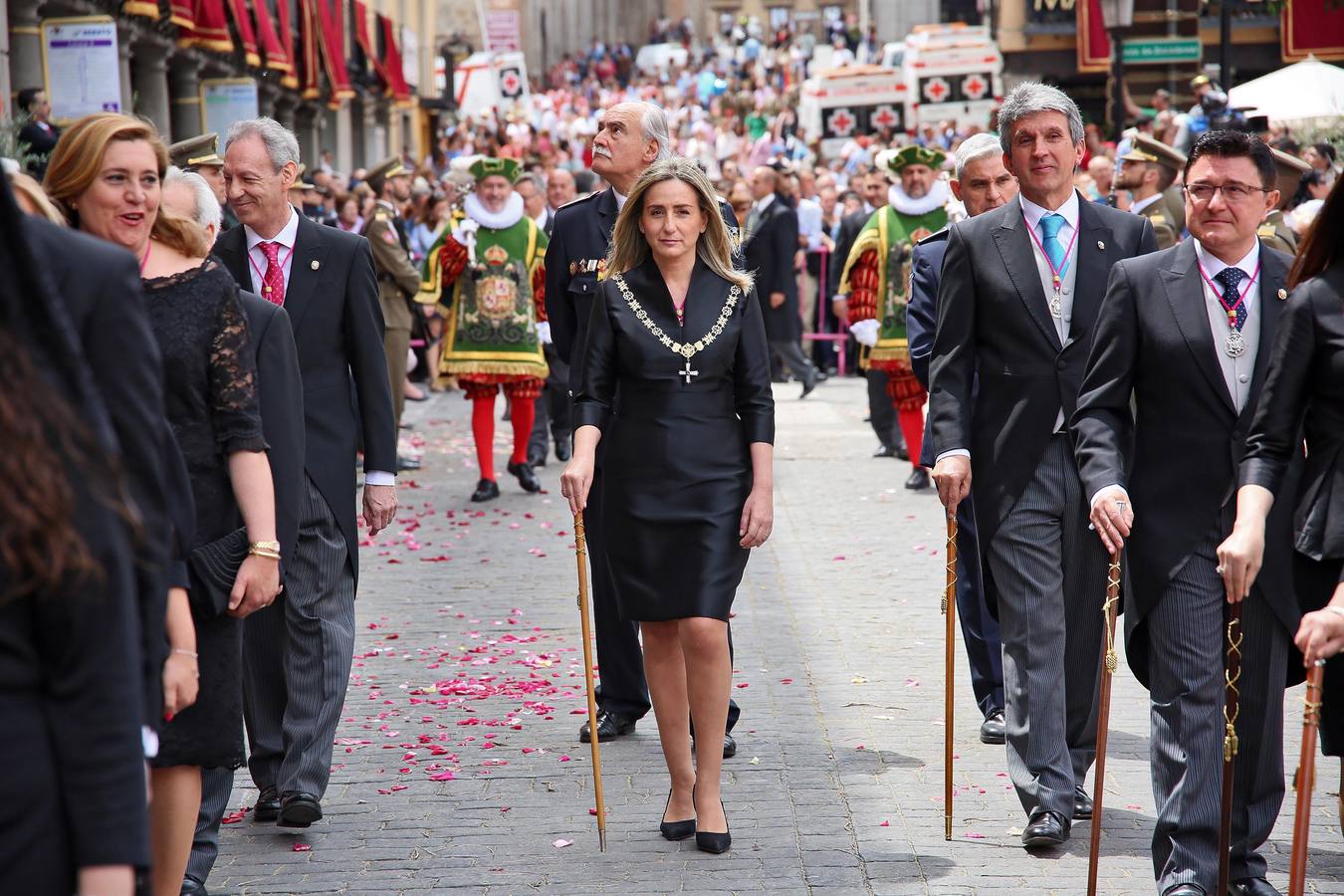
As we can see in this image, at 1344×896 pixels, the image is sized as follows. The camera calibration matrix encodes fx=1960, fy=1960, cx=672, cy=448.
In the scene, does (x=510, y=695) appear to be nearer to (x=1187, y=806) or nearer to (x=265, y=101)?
(x=1187, y=806)

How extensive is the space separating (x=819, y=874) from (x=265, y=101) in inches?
1206

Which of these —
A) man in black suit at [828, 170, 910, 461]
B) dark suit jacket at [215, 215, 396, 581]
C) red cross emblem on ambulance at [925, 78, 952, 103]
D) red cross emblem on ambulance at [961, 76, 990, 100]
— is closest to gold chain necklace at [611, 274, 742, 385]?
dark suit jacket at [215, 215, 396, 581]

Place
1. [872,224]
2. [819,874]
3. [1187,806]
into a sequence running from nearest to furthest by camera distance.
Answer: [1187,806], [819,874], [872,224]

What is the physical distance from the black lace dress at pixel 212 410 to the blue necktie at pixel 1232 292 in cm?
235

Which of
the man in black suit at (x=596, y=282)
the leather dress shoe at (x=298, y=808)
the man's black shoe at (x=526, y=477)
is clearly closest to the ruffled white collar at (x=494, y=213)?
the man's black shoe at (x=526, y=477)

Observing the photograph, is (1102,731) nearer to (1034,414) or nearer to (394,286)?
(1034,414)

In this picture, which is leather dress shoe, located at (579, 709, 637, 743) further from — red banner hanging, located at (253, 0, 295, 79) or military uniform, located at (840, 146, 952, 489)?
red banner hanging, located at (253, 0, 295, 79)

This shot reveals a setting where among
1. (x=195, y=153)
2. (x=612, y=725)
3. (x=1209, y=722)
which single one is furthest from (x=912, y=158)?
(x=1209, y=722)

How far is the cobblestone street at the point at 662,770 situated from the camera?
520 centimetres

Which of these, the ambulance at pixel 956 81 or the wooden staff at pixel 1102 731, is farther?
the ambulance at pixel 956 81

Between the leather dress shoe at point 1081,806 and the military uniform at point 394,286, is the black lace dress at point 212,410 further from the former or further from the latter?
the military uniform at point 394,286

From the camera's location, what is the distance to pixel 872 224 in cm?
1236

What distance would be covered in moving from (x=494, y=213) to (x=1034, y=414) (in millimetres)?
7596

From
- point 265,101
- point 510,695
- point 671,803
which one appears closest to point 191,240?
point 671,803
